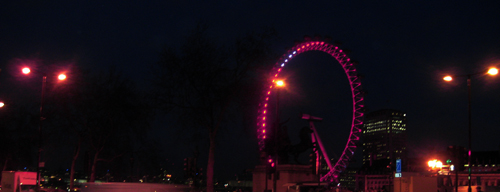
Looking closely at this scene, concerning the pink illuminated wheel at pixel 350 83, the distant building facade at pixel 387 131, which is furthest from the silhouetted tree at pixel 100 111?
the distant building facade at pixel 387 131

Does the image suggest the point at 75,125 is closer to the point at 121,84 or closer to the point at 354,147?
the point at 121,84

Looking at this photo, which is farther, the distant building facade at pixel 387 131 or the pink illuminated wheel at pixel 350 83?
the distant building facade at pixel 387 131

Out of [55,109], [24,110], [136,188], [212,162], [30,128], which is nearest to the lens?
[136,188]

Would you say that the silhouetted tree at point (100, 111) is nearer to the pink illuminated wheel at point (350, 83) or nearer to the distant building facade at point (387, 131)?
the pink illuminated wheel at point (350, 83)

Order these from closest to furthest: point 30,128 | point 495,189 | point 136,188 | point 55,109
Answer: point 136,188, point 495,189, point 55,109, point 30,128

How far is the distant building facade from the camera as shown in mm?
158337

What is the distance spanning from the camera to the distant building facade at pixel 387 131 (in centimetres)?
15834

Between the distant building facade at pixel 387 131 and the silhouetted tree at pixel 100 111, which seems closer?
the silhouetted tree at pixel 100 111

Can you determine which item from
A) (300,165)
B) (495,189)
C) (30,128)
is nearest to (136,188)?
(300,165)

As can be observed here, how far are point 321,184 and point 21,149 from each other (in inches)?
1778

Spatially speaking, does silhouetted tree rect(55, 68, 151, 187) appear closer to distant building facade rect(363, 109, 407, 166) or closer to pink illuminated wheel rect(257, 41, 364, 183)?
pink illuminated wheel rect(257, 41, 364, 183)

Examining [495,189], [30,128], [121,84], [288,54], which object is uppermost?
[288,54]

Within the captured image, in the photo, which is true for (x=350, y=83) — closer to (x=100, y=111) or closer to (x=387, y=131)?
(x=100, y=111)

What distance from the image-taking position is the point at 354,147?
156 ft
